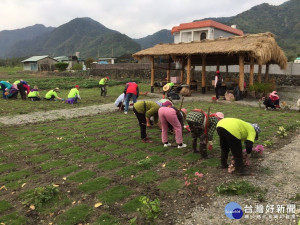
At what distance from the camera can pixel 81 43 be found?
127438mm

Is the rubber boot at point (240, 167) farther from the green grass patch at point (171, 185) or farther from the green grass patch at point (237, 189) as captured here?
the green grass patch at point (171, 185)

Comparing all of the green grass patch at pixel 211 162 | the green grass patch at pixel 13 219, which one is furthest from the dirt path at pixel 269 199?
the green grass patch at pixel 13 219

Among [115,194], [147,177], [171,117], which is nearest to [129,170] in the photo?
[147,177]

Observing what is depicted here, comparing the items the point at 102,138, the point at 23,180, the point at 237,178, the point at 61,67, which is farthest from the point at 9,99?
the point at 61,67

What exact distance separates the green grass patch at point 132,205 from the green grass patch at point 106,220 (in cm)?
26

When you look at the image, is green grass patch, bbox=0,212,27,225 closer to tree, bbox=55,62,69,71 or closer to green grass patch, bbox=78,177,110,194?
green grass patch, bbox=78,177,110,194

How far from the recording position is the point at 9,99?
49.4 ft

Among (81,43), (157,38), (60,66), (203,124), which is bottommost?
(203,124)

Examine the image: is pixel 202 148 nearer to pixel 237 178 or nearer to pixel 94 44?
pixel 237 178

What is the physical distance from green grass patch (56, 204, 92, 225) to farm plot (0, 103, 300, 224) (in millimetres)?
13

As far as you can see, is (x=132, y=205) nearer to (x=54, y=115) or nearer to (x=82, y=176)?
(x=82, y=176)

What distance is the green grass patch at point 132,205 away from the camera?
3658mm

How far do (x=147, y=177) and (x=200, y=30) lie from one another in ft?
105

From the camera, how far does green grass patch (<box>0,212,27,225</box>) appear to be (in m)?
3.40
